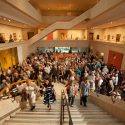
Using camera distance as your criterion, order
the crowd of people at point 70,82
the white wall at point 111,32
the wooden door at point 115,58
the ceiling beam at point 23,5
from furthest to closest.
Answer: the white wall at point 111,32 → the wooden door at point 115,58 → the ceiling beam at point 23,5 → the crowd of people at point 70,82

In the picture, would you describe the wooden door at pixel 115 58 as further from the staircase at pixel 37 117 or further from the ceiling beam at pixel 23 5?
the staircase at pixel 37 117

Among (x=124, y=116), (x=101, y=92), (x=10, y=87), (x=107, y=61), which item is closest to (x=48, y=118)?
(x=124, y=116)

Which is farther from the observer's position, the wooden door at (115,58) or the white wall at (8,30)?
the white wall at (8,30)

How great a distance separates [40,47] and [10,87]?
56.7 feet

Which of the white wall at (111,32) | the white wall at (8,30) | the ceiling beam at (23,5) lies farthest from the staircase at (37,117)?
the white wall at (8,30)

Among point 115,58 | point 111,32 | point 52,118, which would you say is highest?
point 111,32

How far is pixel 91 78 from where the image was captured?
10289 mm

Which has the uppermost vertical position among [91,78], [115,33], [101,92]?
[115,33]

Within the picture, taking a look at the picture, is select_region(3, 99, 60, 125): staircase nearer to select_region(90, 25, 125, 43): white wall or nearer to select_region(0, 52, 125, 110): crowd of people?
select_region(0, 52, 125, 110): crowd of people

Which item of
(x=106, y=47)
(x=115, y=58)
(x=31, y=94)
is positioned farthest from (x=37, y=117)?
(x=106, y=47)

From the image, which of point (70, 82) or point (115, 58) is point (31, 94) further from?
point (115, 58)

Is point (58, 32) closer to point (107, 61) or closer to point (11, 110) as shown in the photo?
point (107, 61)

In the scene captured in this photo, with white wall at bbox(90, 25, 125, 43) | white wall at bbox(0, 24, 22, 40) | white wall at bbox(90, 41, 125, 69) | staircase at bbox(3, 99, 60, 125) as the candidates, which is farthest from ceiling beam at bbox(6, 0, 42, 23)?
white wall at bbox(90, 25, 125, 43)

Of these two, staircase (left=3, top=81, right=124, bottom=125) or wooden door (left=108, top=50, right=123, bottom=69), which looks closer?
staircase (left=3, top=81, right=124, bottom=125)
